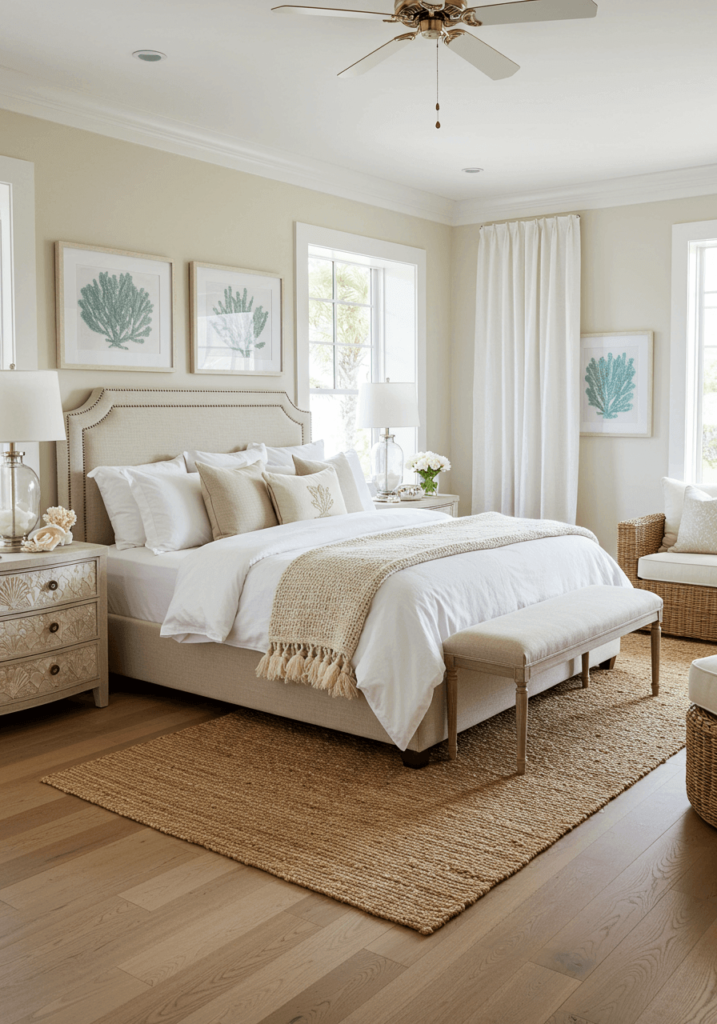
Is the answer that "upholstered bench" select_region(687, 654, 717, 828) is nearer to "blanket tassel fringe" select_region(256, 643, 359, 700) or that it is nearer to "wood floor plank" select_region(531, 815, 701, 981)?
"wood floor plank" select_region(531, 815, 701, 981)

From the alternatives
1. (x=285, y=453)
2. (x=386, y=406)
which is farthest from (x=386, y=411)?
(x=285, y=453)

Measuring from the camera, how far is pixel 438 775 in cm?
303

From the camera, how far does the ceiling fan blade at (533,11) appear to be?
8.87 feet

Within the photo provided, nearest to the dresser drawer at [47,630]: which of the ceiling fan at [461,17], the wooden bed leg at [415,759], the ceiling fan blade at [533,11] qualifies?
the wooden bed leg at [415,759]

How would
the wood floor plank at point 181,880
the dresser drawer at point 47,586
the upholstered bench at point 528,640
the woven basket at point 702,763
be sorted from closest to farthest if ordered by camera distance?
the wood floor plank at point 181,880 → the woven basket at point 702,763 → the upholstered bench at point 528,640 → the dresser drawer at point 47,586

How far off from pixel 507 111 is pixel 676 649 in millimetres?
2837

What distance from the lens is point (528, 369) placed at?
6.25 meters

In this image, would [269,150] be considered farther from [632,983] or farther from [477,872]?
[632,983]

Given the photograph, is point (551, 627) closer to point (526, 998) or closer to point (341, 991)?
point (526, 998)

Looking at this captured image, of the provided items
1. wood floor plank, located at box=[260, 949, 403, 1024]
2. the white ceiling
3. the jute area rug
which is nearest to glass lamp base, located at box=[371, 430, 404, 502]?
the white ceiling

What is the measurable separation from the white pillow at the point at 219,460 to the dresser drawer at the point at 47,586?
1.00m

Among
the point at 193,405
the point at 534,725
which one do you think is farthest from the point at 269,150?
the point at 534,725

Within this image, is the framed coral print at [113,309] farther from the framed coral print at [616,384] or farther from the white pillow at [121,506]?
the framed coral print at [616,384]

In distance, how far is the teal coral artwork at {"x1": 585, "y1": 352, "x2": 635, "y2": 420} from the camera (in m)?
5.96
